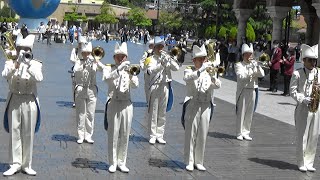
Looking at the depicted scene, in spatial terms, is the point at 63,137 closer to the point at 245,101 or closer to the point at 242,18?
the point at 245,101

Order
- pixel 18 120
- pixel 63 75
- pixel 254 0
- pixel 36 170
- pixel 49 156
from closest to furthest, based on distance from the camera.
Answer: pixel 18 120, pixel 36 170, pixel 49 156, pixel 63 75, pixel 254 0

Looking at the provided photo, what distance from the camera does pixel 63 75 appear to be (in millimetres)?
21656

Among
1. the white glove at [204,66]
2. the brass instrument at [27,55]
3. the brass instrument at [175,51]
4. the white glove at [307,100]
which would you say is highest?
the brass instrument at [27,55]

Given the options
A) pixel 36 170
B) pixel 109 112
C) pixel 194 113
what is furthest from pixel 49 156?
pixel 194 113

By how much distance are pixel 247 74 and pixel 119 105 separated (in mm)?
3525

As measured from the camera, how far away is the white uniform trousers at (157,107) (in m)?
10.6

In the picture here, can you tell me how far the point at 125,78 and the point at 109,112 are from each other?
533 mm

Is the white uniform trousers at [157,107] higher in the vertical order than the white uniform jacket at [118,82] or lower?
lower

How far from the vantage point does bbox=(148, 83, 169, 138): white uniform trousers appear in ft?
34.9

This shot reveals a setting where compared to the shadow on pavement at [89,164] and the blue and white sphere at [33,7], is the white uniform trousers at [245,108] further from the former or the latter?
the blue and white sphere at [33,7]

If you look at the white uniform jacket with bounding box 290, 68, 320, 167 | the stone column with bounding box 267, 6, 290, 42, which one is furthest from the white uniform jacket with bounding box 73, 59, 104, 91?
the stone column with bounding box 267, 6, 290, 42

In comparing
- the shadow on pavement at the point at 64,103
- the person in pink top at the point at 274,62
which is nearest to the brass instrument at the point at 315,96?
the shadow on pavement at the point at 64,103

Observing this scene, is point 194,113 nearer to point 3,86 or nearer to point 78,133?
point 78,133

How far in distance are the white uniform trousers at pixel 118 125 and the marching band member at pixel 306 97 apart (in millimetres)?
2556
